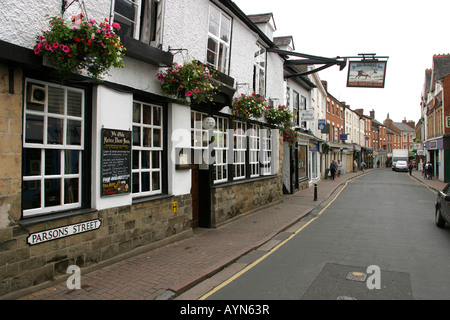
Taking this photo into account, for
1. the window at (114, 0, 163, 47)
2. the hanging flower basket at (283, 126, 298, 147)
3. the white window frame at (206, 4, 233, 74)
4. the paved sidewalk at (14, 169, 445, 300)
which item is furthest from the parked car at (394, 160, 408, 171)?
the window at (114, 0, 163, 47)

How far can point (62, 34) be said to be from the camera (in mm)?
4438

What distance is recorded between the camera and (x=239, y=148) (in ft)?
37.2

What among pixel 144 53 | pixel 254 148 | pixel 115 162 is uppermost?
pixel 144 53

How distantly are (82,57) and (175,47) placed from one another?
3.25 meters

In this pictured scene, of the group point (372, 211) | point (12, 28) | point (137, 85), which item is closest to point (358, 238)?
point (372, 211)

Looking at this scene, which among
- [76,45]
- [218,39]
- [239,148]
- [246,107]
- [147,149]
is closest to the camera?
[76,45]

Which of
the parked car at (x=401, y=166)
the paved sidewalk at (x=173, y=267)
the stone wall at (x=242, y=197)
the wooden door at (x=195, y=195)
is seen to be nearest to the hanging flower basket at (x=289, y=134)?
the stone wall at (x=242, y=197)

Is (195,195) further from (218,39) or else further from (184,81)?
(218,39)

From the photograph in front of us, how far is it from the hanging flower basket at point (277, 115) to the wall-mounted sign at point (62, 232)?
368 inches

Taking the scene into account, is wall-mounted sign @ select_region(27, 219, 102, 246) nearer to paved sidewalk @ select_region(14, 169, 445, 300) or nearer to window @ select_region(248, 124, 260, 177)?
paved sidewalk @ select_region(14, 169, 445, 300)

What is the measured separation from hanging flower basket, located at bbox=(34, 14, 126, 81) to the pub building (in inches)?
7.8

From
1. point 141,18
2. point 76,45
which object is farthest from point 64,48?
point 141,18

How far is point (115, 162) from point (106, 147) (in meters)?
0.35

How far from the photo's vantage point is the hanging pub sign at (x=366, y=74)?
12977mm
